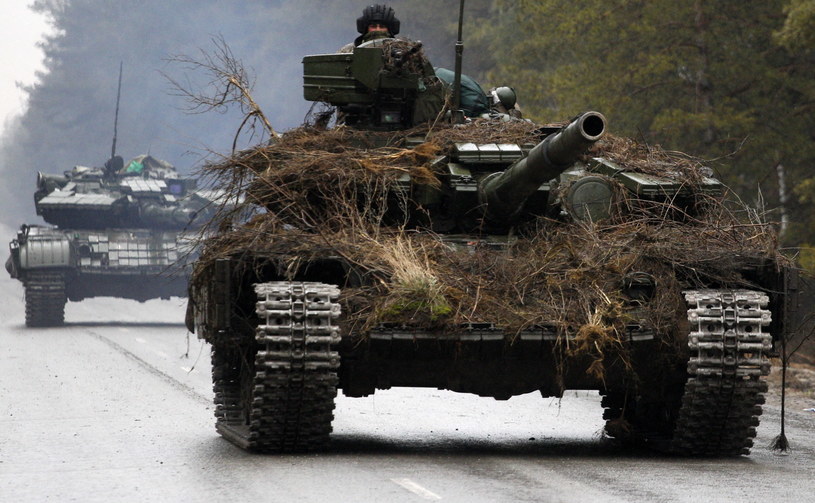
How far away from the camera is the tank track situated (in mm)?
10094

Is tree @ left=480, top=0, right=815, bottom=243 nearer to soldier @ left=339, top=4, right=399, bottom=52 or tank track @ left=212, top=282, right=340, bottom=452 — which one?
soldier @ left=339, top=4, right=399, bottom=52

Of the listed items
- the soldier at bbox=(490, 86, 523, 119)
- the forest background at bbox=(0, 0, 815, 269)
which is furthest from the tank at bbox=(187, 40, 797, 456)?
the soldier at bbox=(490, 86, 523, 119)

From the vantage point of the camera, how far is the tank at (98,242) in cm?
3194

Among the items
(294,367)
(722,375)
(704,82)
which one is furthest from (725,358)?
(704,82)

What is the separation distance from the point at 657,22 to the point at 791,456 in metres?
16.7

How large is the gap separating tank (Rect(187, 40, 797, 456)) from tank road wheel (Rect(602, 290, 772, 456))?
0.01 metres

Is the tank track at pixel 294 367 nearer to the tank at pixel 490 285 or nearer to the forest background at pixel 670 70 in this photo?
the tank at pixel 490 285

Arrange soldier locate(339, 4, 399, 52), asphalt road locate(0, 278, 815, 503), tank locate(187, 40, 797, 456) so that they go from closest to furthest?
asphalt road locate(0, 278, 815, 503)
tank locate(187, 40, 797, 456)
soldier locate(339, 4, 399, 52)

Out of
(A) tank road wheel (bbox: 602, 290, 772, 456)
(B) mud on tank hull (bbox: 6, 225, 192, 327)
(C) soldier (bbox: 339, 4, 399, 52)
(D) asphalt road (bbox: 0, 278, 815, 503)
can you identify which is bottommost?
(D) asphalt road (bbox: 0, 278, 815, 503)

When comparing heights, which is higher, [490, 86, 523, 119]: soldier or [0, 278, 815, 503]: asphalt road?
[490, 86, 523, 119]: soldier

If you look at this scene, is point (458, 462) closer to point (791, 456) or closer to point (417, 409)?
point (791, 456)

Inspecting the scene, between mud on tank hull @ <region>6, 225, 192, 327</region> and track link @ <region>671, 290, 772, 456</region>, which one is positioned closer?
track link @ <region>671, 290, 772, 456</region>

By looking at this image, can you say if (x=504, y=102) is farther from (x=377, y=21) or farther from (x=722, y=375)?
(x=722, y=375)

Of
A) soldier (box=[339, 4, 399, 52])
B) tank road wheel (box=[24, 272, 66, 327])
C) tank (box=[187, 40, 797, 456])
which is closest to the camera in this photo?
tank (box=[187, 40, 797, 456])
